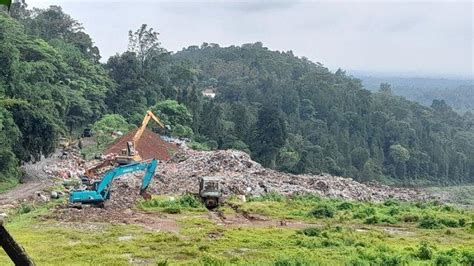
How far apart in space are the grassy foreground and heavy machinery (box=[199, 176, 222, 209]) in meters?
0.43

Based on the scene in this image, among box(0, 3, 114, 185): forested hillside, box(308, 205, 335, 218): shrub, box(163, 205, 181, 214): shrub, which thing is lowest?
box(308, 205, 335, 218): shrub

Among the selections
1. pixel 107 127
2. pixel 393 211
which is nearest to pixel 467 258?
pixel 393 211

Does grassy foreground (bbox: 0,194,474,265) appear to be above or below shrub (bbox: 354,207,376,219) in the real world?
above

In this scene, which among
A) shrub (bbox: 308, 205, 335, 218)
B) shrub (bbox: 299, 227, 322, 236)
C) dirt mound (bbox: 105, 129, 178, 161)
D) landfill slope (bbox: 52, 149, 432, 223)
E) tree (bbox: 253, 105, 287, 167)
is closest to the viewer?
shrub (bbox: 299, 227, 322, 236)

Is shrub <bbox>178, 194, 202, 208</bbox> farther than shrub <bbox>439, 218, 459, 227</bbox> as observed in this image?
Yes

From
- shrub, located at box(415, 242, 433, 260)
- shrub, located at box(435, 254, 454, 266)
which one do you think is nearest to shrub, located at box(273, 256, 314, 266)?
shrub, located at box(435, 254, 454, 266)

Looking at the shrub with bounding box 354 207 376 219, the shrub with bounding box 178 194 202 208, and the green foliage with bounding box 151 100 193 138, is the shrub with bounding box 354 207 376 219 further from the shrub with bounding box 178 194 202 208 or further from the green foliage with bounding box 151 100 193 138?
the green foliage with bounding box 151 100 193 138

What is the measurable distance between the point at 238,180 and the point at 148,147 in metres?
10.1

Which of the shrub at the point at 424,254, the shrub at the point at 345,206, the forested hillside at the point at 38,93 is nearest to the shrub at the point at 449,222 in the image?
the shrub at the point at 345,206

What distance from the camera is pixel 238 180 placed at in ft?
96.2

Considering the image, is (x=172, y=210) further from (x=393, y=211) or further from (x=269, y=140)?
(x=269, y=140)

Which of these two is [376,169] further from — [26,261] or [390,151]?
[26,261]

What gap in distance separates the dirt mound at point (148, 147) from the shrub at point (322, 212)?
51.4 ft

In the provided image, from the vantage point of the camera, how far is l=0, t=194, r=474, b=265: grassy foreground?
1445cm
